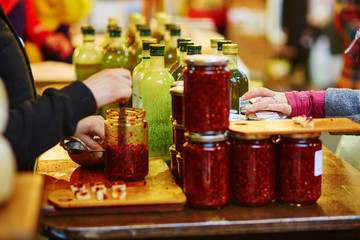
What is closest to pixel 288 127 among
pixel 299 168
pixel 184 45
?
pixel 299 168

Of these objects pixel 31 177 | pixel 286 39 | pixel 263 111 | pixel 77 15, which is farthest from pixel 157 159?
pixel 286 39

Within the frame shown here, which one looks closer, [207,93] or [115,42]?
[207,93]

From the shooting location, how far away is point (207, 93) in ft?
4.84

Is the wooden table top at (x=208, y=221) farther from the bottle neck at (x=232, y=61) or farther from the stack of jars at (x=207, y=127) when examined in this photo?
the bottle neck at (x=232, y=61)

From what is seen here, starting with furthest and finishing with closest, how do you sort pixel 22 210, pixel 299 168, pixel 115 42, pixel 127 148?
pixel 115 42
pixel 127 148
pixel 299 168
pixel 22 210

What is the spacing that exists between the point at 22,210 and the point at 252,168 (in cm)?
72

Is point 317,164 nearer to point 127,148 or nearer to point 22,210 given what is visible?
point 127,148

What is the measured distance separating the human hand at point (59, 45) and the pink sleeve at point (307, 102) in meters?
3.37

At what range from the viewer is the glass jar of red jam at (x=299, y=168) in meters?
1.53

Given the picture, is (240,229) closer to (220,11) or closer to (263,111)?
(263,111)

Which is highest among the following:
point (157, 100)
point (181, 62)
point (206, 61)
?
point (206, 61)

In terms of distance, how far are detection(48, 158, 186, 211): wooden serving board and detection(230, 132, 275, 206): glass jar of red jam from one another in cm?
17

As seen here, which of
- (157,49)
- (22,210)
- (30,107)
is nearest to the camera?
(22,210)

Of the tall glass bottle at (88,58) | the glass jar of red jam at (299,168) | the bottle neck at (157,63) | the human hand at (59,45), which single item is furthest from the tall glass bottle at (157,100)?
the human hand at (59,45)
